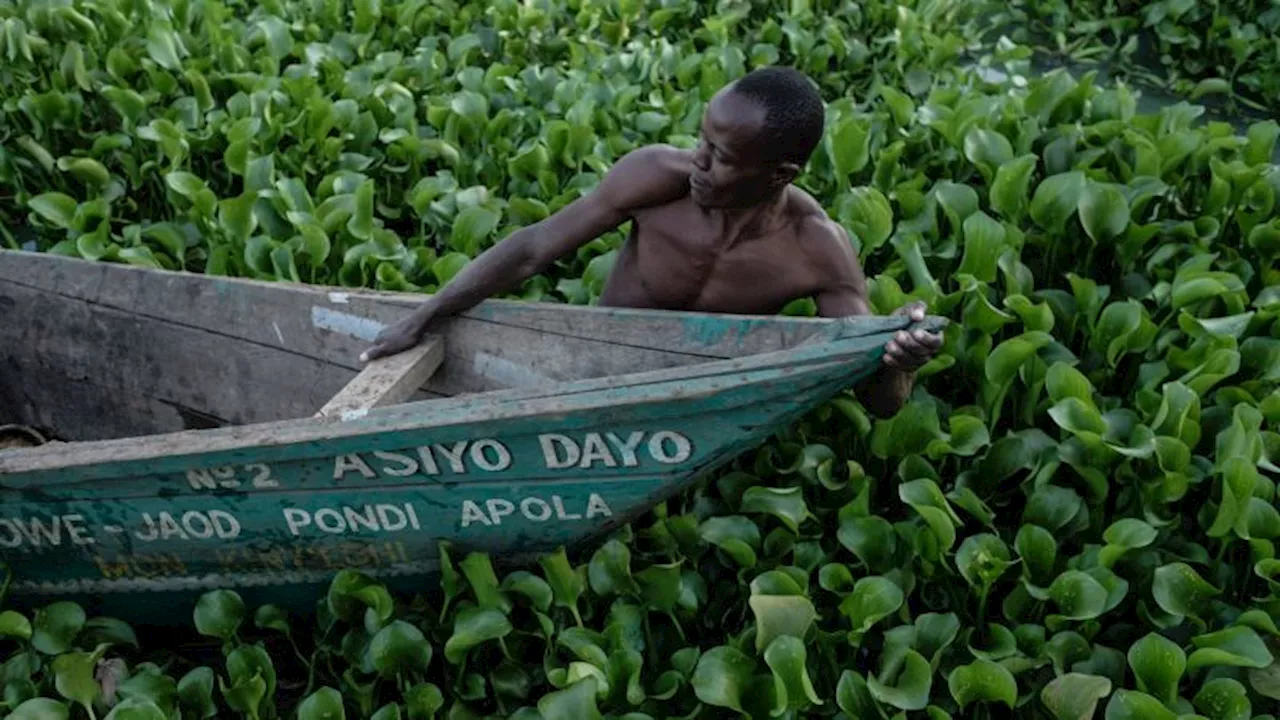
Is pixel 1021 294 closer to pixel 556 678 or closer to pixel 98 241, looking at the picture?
pixel 556 678

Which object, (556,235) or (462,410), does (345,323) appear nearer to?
(556,235)

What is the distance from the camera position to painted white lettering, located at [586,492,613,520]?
9.17 ft

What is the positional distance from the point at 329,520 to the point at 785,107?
1222 millimetres

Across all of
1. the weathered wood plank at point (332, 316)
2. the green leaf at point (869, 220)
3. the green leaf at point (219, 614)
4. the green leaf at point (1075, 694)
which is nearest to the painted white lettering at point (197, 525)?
the green leaf at point (219, 614)

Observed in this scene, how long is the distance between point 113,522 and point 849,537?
1540 mm

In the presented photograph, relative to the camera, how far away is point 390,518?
285 centimetres

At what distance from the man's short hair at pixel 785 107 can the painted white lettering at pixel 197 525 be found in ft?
4.46

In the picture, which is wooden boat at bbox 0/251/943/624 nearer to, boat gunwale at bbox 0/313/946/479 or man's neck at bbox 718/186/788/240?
boat gunwale at bbox 0/313/946/479

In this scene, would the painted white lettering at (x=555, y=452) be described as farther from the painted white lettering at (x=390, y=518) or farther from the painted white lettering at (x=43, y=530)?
the painted white lettering at (x=43, y=530)

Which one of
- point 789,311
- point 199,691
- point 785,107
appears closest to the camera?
point 785,107

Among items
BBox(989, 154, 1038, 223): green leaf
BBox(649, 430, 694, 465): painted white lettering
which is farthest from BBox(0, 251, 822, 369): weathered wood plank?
BBox(989, 154, 1038, 223): green leaf

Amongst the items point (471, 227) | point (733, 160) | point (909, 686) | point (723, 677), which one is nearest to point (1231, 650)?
point (909, 686)

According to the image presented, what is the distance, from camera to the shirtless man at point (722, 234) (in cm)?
257

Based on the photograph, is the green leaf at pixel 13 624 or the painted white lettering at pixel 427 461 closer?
the painted white lettering at pixel 427 461
